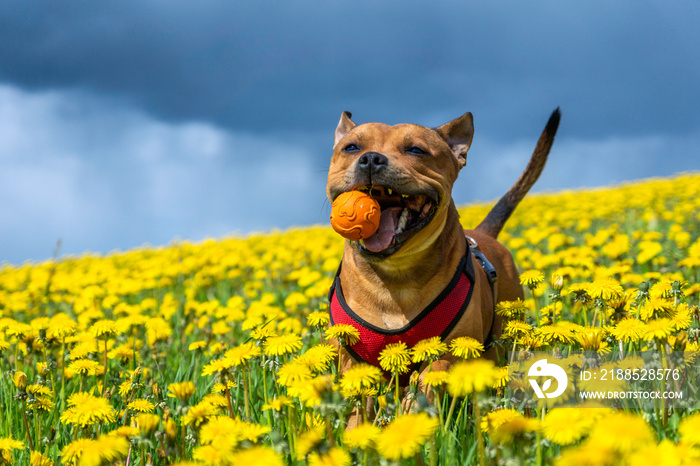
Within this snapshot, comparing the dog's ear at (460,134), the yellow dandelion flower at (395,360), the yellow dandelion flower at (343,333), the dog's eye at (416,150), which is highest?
the dog's ear at (460,134)

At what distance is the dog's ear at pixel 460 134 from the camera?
402cm

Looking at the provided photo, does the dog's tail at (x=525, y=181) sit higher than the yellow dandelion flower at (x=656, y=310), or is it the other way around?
the dog's tail at (x=525, y=181)

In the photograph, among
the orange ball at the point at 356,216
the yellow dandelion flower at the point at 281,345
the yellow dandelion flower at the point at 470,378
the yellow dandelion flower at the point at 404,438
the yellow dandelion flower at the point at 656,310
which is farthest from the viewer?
the orange ball at the point at 356,216

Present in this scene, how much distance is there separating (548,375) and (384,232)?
121 centimetres

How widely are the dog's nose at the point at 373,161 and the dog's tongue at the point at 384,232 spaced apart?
12.4 inches

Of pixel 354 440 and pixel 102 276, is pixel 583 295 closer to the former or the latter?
pixel 354 440

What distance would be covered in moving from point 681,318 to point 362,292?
1.72 m

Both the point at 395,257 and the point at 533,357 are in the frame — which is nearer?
the point at 533,357

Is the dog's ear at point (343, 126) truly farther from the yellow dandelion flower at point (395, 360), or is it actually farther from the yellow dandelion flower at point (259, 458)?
the yellow dandelion flower at point (259, 458)

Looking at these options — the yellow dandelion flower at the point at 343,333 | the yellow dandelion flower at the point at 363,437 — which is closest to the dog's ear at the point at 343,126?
the yellow dandelion flower at the point at 343,333

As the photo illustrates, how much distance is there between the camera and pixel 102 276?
28.7 feet

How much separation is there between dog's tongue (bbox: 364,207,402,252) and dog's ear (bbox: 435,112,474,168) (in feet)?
2.95

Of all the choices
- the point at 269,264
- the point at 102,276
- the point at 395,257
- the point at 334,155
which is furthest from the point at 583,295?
the point at 102,276

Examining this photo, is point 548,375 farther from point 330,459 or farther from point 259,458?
point 259,458
